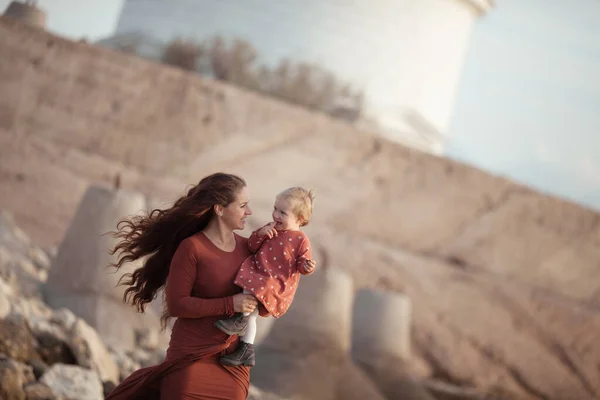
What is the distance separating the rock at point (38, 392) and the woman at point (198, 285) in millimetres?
1078

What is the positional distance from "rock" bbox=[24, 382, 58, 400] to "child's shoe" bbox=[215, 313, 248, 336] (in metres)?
1.38

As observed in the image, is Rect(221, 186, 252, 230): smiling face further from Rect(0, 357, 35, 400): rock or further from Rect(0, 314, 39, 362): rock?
Rect(0, 314, 39, 362): rock

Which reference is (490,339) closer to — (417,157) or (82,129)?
(417,157)

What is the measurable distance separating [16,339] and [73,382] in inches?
16.8

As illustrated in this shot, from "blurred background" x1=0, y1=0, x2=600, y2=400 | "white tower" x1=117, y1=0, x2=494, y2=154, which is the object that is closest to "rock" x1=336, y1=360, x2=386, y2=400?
"blurred background" x1=0, y1=0, x2=600, y2=400

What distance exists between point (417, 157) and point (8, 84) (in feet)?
16.8

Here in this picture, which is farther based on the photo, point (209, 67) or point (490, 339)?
A: point (209, 67)

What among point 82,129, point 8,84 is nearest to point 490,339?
point 82,129

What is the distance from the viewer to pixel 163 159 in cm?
997

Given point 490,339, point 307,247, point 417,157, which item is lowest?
point 307,247

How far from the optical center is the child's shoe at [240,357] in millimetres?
2367

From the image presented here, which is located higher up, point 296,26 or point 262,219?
point 296,26

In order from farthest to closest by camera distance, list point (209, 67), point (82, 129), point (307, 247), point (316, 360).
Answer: point (209, 67), point (82, 129), point (316, 360), point (307, 247)

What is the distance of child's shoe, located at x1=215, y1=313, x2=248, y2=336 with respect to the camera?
233 centimetres
